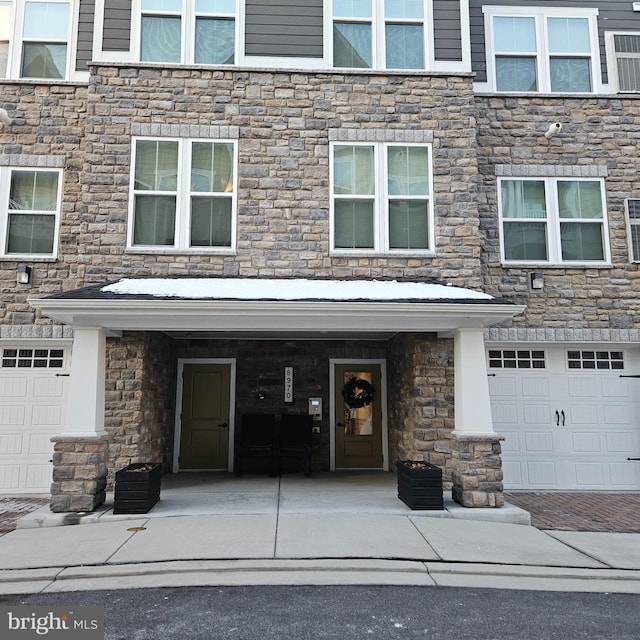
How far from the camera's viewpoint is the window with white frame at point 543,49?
373 inches

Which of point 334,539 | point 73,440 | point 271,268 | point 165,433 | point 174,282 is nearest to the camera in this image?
point 334,539

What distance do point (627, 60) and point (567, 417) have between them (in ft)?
20.3

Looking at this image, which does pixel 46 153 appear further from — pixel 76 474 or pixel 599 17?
pixel 599 17

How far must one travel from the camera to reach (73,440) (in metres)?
6.63

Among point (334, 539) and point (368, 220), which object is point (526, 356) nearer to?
point (368, 220)

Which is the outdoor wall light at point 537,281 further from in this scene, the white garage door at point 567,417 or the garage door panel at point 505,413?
the garage door panel at point 505,413

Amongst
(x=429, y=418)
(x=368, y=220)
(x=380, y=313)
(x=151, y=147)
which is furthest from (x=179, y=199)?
(x=429, y=418)

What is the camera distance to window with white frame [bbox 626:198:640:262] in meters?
9.01

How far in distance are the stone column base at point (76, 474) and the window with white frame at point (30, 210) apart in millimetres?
3271

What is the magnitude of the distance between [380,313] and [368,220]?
2181mm

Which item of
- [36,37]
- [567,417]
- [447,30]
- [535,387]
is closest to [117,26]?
[36,37]

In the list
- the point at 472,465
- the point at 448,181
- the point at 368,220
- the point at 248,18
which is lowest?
the point at 472,465

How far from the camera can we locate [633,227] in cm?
905

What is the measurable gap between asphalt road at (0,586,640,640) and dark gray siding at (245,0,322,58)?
7652 mm
